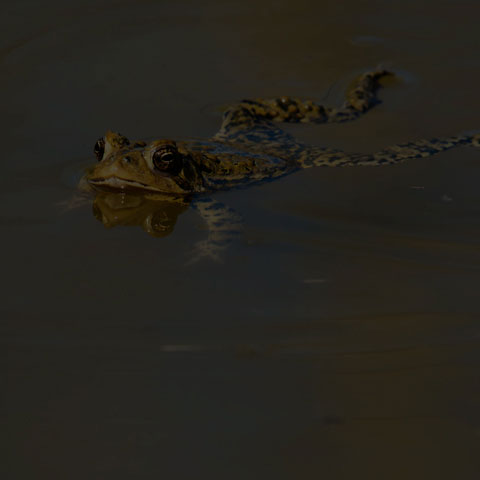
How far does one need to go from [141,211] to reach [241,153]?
124 centimetres

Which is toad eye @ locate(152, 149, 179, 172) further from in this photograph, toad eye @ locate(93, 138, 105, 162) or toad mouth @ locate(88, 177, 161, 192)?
toad eye @ locate(93, 138, 105, 162)

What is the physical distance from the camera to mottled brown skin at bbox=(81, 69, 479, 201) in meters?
6.59

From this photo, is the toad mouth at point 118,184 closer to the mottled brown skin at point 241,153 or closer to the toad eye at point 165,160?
the mottled brown skin at point 241,153

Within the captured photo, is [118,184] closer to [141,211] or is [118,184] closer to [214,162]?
[141,211]

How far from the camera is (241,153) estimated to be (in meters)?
7.37

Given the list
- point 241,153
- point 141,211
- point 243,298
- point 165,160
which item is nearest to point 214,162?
point 241,153

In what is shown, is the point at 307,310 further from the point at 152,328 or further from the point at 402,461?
the point at 402,461

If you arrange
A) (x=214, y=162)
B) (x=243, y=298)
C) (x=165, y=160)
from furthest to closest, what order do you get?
(x=214, y=162)
(x=165, y=160)
(x=243, y=298)

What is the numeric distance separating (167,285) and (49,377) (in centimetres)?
114

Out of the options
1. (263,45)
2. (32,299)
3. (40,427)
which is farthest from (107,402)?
(263,45)

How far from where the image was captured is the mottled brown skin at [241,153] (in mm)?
6590

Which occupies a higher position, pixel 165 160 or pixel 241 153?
pixel 165 160

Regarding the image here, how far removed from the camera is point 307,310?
5.11 m

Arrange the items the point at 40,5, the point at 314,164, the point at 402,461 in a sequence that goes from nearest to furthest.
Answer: the point at 402,461
the point at 314,164
the point at 40,5
